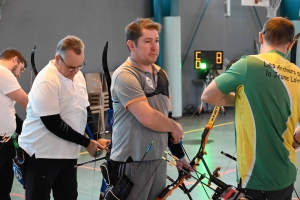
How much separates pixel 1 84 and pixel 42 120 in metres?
0.81

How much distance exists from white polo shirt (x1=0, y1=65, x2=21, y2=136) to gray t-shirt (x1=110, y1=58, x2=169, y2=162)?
48.4 inches

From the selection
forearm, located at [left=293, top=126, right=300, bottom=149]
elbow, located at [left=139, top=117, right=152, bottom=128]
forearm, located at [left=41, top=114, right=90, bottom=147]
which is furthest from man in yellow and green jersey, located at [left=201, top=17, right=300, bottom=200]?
forearm, located at [left=41, top=114, right=90, bottom=147]

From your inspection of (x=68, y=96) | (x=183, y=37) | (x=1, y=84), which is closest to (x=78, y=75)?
(x=68, y=96)

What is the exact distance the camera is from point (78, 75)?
3.04 meters

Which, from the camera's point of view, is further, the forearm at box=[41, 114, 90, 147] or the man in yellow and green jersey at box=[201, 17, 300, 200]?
the forearm at box=[41, 114, 90, 147]

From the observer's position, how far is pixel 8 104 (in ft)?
11.4

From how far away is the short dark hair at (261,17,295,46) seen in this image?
214cm

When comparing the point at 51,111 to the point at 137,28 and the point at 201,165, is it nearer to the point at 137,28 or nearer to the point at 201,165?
the point at 137,28

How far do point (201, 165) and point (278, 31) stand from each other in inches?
156

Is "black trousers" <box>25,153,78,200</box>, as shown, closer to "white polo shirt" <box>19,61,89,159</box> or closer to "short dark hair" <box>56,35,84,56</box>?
"white polo shirt" <box>19,61,89,159</box>

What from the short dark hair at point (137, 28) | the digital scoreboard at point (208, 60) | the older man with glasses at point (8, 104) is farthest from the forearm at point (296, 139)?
the digital scoreboard at point (208, 60)

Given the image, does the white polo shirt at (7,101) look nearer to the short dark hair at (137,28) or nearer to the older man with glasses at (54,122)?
the older man with glasses at (54,122)

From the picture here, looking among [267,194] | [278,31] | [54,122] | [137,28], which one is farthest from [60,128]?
[278,31]

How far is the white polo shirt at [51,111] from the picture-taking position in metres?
2.70
